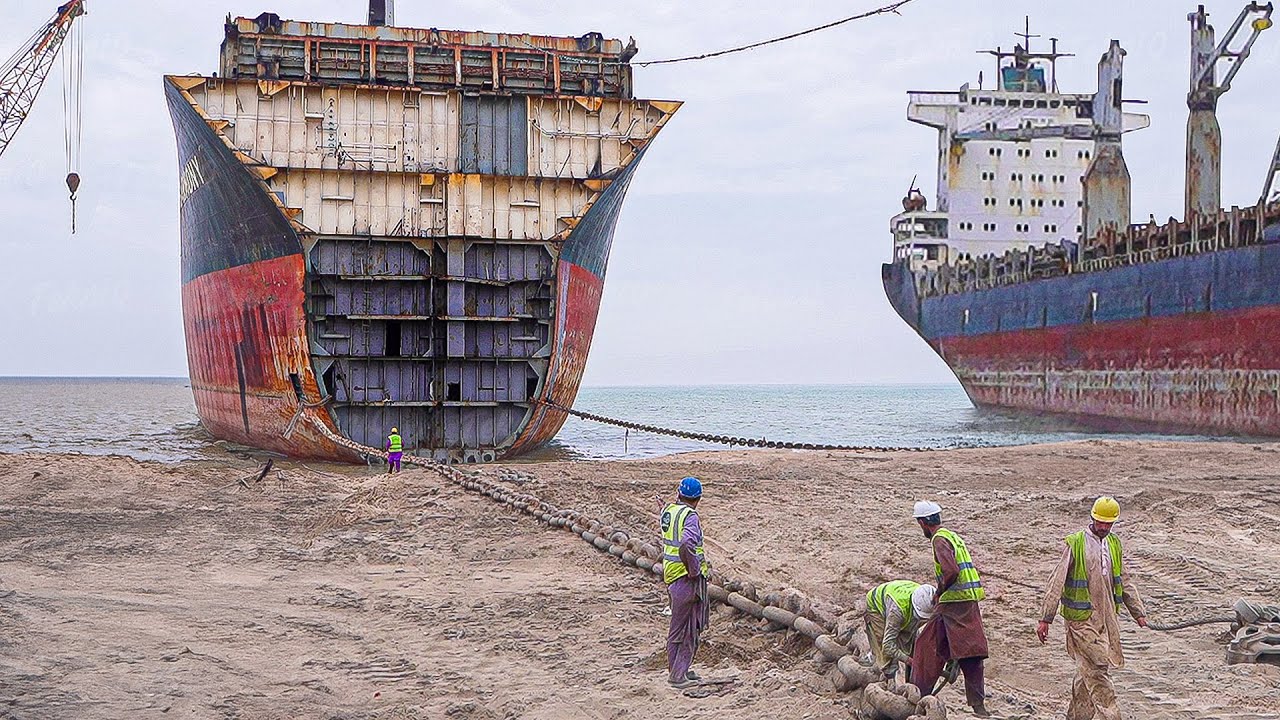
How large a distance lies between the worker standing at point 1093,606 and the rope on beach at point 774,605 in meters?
0.70

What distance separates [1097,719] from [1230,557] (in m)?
5.07

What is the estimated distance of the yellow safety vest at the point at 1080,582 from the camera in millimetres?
4941

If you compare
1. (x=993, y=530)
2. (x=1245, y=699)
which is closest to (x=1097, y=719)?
(x=1245, y=699)

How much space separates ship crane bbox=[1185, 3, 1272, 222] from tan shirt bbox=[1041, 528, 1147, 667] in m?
28.4

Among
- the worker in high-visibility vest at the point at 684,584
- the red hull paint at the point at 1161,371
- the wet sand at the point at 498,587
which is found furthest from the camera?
the red hull paint at the point at 1161,371

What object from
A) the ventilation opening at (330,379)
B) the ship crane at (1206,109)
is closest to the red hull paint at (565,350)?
the ventilation opening at (330,379)

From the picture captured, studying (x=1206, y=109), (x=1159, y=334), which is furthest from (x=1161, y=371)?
(x=1206, y=109)

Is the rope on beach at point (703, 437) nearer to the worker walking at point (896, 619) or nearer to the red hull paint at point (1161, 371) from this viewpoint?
the red hull paint at point (1161, 371)

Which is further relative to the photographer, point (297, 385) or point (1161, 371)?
point (1161, 371)

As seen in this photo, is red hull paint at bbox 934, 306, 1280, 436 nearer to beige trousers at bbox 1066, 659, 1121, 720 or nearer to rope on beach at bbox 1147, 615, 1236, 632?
rope on beach at bbox 1147, 615, 1236, 632

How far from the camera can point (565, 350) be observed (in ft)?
60.4

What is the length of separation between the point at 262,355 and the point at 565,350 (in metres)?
4.79

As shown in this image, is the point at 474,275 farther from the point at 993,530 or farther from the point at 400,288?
the point at 993,530

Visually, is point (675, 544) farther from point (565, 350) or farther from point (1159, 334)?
point (1159, 334)
